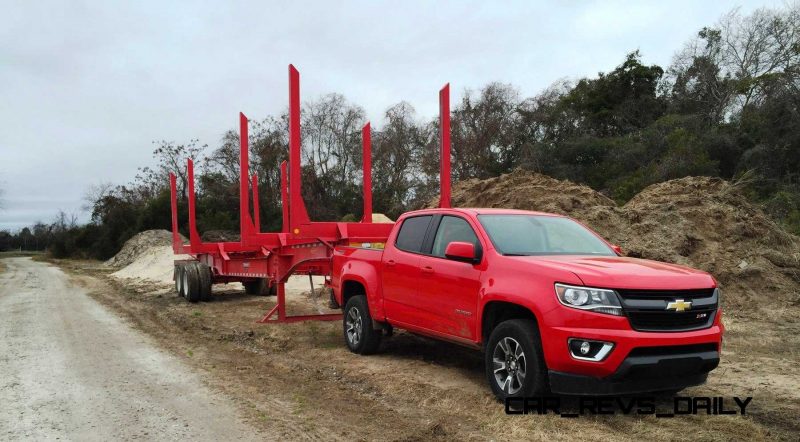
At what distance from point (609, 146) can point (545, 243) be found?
2736 centimetres

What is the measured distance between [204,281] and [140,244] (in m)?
29.7

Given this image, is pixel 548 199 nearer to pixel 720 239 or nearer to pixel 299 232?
pixel 720 239

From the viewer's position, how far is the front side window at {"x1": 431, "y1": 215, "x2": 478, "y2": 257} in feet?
21.4

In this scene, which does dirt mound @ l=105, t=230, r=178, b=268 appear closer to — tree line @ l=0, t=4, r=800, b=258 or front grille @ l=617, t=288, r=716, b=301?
tree line @ l=0, t=4, r=800, b=258

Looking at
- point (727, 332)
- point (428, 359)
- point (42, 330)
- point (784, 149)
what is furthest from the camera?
point (784, 149)

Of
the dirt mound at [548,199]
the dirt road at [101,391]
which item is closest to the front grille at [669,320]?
the dirt road at [101,391]

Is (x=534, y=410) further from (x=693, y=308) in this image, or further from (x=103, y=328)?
(x=103, y=328)

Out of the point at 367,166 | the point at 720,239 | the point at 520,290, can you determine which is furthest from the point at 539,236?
→ the point at 720,239

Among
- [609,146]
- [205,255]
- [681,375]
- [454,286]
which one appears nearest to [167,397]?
[454,286]

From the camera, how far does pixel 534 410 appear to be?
534cm

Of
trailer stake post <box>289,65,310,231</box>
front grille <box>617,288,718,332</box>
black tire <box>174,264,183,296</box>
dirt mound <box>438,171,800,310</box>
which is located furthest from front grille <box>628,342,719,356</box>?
black tire <box>174,264,183,296</box>

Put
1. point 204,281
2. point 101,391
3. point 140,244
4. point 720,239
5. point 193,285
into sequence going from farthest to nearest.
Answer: point 140,244 < point 204,281 < point 193,285 < point 720,239 < point 101,391

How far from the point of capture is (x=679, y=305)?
503 centimetres

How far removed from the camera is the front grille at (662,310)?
16.1 feet
